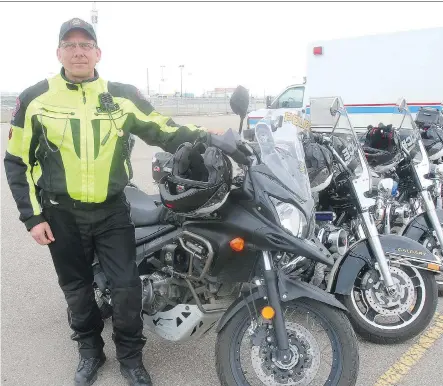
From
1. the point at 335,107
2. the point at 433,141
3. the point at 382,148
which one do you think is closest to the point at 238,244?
the point at 335,107

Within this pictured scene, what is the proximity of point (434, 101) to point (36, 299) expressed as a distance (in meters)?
7.12

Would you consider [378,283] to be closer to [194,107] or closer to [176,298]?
[176,298]

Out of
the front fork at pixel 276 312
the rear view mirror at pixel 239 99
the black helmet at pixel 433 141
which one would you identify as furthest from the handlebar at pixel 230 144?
the black helmet at pixel 433 141

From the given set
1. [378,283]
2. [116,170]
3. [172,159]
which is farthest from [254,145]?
[378,283]

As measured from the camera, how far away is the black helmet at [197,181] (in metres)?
2.18

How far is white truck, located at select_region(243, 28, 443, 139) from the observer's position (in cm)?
836

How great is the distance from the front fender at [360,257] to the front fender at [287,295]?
710 mm

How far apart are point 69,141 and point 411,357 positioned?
2.42m

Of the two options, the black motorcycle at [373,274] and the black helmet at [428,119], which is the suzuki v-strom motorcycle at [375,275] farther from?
the black helmet at [428,119]

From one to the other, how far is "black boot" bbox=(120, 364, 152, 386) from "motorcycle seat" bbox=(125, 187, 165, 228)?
2.73 ft

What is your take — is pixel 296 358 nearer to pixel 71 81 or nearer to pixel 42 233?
pixel 42 233

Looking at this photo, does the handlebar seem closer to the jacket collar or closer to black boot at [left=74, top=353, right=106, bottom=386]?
the jacket collar

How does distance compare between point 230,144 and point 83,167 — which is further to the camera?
point 83,167

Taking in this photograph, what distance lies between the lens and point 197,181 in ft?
7.17
